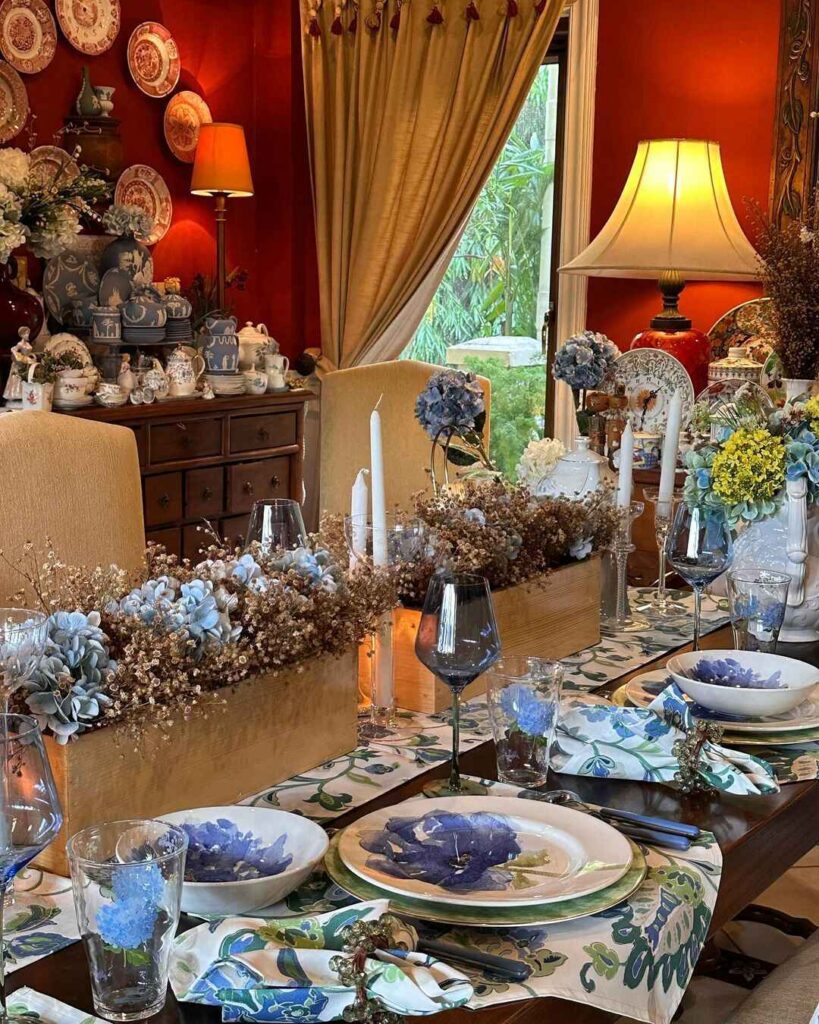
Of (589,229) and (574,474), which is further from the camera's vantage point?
(589,229)

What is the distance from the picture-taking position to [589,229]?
15.0ft

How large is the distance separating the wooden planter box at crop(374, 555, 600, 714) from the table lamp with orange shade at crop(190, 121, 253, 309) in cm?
297

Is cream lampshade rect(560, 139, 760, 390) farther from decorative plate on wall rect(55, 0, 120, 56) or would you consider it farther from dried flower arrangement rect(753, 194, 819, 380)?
decorative plate on wall rect(55, 0, 120, 56)

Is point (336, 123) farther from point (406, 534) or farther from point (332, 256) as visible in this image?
point (406, 534)

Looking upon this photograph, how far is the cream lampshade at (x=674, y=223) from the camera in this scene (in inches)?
131

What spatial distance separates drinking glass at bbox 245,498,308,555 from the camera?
149 cm

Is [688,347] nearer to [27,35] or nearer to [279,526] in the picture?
[27,35]

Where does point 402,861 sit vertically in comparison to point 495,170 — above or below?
below

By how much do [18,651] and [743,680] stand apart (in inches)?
34.7

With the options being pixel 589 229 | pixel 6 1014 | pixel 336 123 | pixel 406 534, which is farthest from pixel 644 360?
pixel 6 1014

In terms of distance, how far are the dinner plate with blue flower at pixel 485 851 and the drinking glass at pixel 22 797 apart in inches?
10.5

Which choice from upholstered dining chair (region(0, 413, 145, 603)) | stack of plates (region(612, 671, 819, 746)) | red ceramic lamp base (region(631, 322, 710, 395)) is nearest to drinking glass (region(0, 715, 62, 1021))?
stack of plates (region(612, 671, 819, 746))

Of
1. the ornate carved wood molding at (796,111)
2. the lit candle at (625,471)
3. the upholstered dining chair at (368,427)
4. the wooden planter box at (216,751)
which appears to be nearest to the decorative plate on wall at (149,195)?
the upholstered dining chair at (368,427)

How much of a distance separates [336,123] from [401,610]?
361cm
